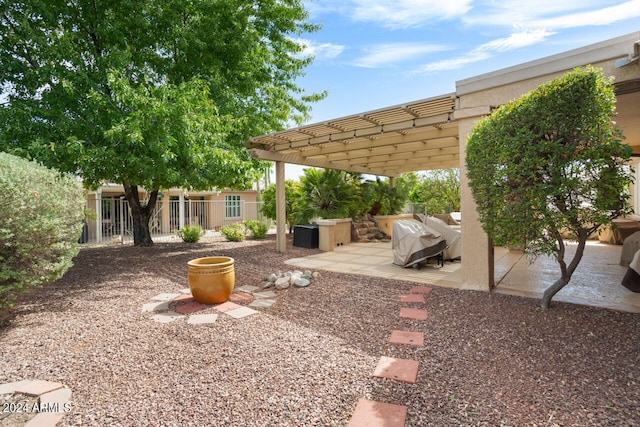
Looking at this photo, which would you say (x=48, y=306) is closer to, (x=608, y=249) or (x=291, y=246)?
(x=291, y=246)

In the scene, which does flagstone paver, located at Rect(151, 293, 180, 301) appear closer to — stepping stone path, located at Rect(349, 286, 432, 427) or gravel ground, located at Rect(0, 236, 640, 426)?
gravel ground, located at Rect(0, 236, 640, 426)

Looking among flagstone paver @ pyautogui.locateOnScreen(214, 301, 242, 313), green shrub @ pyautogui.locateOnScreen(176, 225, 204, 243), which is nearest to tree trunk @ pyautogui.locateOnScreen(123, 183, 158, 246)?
Result: green shrub @ pyautogui.locateOnScreen(176, 225, 204, 243)

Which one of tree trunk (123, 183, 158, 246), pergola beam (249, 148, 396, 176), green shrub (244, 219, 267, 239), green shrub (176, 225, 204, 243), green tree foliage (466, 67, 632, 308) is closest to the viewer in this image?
green tree foliage (466, 67, 632, 308)

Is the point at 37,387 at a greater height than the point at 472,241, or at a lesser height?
lesser

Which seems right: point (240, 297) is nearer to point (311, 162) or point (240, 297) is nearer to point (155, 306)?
point (155, 306)

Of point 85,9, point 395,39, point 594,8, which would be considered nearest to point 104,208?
point 85,9

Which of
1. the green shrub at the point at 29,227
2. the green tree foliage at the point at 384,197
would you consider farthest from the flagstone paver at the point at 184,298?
the green tree foliage at the point at 384,197

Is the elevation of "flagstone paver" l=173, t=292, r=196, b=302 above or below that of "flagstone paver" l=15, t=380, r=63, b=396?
above

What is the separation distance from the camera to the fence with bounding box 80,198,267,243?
13.2 metres

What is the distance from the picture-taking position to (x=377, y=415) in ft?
6.64

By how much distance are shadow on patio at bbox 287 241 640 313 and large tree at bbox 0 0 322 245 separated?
137 inches

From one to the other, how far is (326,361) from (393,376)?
1.93 feet

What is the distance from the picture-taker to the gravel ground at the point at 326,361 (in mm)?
2072

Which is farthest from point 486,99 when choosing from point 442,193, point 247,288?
point 442,193
